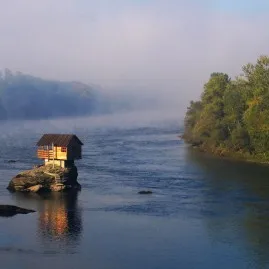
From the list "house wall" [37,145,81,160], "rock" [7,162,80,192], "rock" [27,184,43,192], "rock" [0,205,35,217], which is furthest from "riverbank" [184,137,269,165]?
"rock" [0,205,35,217]

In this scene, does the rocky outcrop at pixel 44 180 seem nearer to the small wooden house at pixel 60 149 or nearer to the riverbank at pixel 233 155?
the small wooden house at pixel 60 149

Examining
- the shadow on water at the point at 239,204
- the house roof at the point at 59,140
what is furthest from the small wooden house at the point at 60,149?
the shadow on water at the point at 239,204

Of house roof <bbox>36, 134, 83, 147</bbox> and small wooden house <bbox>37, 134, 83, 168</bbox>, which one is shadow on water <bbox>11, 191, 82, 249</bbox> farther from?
house roof <bbox>36, 134, 83, 147</bbox>

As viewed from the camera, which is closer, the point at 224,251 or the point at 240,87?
the point at 224,251

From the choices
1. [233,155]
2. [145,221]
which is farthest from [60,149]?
[233,155]

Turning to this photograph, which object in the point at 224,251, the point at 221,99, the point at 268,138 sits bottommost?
the point at 224,251

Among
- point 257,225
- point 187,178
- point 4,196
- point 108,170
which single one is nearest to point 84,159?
point 108,170

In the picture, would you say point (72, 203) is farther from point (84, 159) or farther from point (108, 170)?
point (84, 159)
